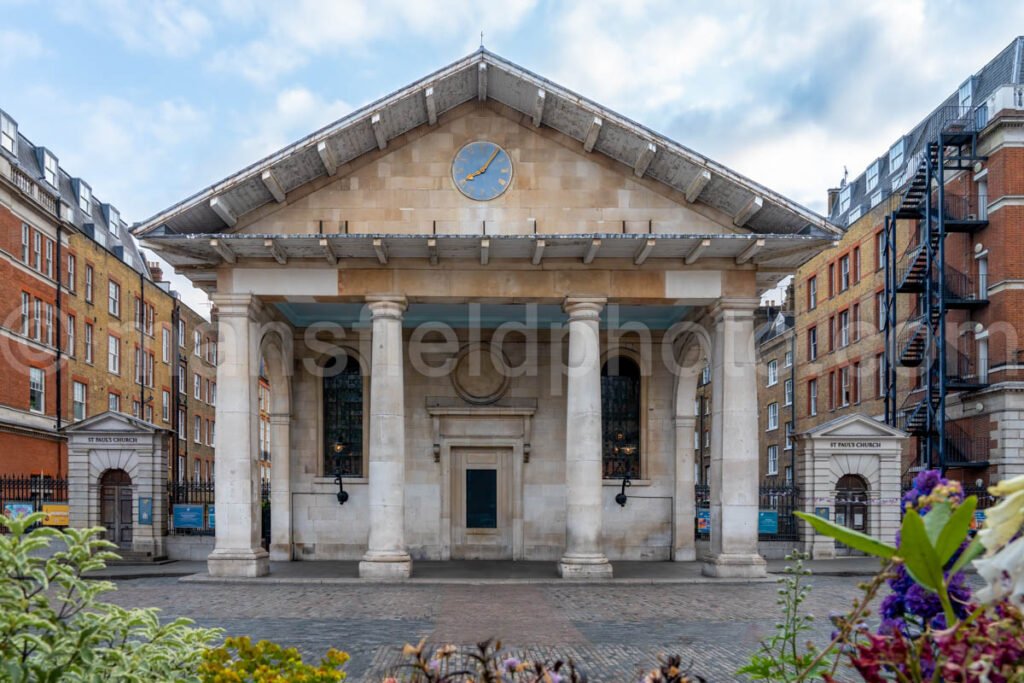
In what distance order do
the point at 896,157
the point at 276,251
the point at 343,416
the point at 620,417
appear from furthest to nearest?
the point at 896,157, the point at 620,417, the point at 343,416, the point at 276,251

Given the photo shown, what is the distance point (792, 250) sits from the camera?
21594 mm

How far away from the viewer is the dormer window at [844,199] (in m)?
56.0

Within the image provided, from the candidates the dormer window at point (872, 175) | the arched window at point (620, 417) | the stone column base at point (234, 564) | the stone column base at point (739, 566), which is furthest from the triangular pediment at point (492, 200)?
the dormer window at point (872, 175)

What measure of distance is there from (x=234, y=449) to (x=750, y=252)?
11992 millimetres

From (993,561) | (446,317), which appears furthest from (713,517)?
(993,561)

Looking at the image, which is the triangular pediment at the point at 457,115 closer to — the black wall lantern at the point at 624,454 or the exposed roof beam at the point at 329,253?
the exposed roof beam at the point at 329,253

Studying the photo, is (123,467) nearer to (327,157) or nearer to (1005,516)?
(327,157)

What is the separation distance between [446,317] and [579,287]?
577 centimetres

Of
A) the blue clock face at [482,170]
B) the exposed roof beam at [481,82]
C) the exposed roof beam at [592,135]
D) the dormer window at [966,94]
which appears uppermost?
the dormer window at [966,94]

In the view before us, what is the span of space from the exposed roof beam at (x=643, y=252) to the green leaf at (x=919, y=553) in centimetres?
1831

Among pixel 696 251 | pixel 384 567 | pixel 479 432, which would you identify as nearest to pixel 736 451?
pixel 696 251

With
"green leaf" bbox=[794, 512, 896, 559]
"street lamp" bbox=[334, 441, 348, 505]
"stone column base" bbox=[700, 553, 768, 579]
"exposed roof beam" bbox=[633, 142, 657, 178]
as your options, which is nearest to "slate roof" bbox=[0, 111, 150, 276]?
"street lamp" bbox=[334, 441, 348, 505]

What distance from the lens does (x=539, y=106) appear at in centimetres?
2161

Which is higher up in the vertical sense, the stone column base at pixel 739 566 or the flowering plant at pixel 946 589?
the flowering plant at pixel 946 589
